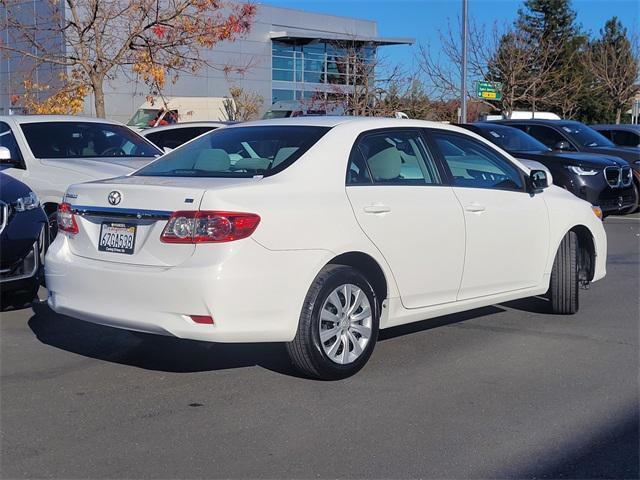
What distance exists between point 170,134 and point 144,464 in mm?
11375

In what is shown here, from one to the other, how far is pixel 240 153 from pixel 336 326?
4.52ft

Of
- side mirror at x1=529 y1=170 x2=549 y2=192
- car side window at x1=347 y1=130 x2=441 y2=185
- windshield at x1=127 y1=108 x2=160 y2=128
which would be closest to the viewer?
car side window at x1=347 y1=130 x2=441 y2=185

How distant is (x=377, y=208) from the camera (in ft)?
18.2

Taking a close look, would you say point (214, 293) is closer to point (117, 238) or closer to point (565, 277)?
point (117, 238)

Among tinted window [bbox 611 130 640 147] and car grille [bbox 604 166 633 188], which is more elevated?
tinted window [bbox 611 130 640 147]

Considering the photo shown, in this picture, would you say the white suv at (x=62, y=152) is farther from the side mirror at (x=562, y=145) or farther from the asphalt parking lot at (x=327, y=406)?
the side mirror at (x=562, y=145)

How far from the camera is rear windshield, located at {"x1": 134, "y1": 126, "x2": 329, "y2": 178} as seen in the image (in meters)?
5.52

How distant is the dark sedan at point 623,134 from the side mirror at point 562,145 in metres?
3.78

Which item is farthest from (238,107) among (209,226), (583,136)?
(209,226)

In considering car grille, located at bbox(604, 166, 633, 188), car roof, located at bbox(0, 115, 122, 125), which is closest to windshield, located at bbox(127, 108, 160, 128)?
car grille, located at bbox(604, 166, 633, 188)

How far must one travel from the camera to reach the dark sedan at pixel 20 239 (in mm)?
6906

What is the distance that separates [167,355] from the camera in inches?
240

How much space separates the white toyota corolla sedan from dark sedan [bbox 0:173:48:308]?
143cm

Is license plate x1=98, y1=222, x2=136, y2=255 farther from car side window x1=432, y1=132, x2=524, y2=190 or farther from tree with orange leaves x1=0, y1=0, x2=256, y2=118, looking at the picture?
tree with orange leaves x1=0, y1=0, x2=256, y2=118
